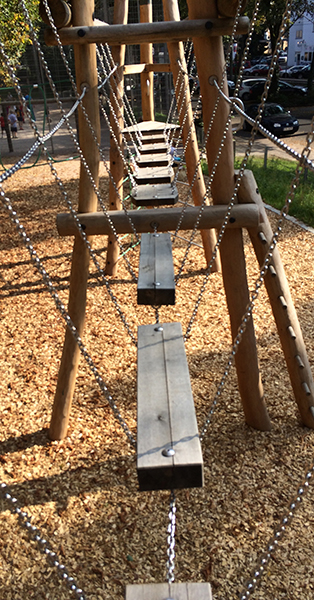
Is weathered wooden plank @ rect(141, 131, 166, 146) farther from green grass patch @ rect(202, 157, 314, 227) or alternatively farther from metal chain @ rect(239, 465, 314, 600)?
metal chain @ rect(239, 465, 314, 600)

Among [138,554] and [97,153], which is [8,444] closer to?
[138,554]

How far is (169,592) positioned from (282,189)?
7305mm

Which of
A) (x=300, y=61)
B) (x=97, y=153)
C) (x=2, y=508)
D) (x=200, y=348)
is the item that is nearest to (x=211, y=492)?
(x=2, y=508)

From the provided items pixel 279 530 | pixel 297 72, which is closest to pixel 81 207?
pixel 279 530

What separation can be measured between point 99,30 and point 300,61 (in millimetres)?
42151

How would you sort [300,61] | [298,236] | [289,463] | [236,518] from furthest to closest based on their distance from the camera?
1. [300,61]
2. [298,236]
3. [289,463]
4. [236,518]

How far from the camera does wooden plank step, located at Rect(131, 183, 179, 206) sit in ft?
10.4

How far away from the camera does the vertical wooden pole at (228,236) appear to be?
2521 mm

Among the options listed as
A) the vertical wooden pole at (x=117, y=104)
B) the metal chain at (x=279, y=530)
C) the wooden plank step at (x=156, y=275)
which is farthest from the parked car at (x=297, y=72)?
the metal chain at (x=279, y=530)

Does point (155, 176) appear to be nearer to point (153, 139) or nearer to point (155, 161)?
point (155, 161)

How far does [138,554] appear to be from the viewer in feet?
7.52

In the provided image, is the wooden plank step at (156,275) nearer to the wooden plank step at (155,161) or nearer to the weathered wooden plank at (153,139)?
the wooden plank step at (155,161)

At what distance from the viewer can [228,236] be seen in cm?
271

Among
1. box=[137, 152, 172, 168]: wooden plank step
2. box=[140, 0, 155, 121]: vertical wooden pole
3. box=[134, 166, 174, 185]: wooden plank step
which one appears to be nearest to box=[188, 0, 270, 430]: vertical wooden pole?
box=[134, 166, 174, 185]: wooden plank step
